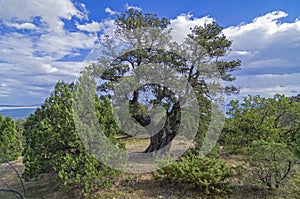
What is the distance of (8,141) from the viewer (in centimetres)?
682

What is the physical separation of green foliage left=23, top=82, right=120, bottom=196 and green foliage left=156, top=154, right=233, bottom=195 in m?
1.34

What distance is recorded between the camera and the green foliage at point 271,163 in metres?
3.89

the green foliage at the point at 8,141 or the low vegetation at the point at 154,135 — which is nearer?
the low vegetation at the point at 154,135

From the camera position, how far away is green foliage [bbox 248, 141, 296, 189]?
389cm

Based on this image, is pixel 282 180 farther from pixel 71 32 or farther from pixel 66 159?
pixel 71 32

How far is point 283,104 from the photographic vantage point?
232 inches

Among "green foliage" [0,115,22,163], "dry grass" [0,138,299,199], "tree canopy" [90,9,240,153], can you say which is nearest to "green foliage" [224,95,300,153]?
"tree canopy" [90,9,240,153]

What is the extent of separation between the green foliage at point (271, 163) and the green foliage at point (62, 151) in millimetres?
3075

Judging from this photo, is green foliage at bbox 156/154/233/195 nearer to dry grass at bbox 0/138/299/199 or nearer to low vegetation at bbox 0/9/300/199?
low vegetation at bbox 0/9/300/199

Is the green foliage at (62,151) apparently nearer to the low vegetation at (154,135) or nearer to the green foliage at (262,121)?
the low vegetation at (154,135)

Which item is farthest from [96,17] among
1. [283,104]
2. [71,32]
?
[283,104]

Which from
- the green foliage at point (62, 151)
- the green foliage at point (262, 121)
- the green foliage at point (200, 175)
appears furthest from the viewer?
the green foliage at point (262, 121)

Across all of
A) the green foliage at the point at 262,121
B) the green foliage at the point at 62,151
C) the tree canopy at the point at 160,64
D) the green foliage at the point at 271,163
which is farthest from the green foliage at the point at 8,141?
the green foliage at the point at 271,163

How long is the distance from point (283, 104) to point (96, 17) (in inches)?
254
